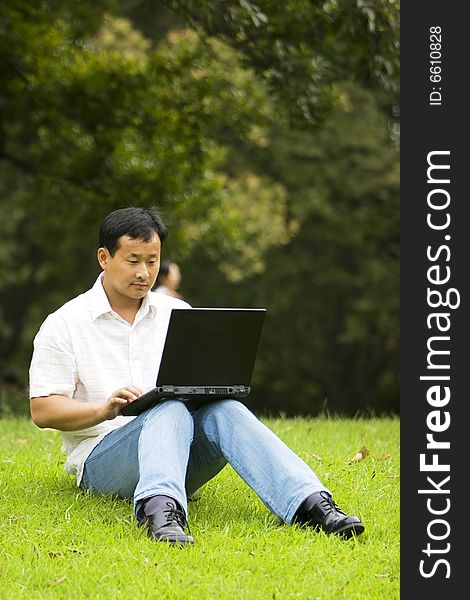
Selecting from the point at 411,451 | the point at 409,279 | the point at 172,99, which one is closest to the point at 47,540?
the point at 411,451

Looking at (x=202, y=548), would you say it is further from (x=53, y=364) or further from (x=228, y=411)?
(x=53, y=364)

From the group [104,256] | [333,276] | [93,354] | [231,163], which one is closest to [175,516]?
[93,354]

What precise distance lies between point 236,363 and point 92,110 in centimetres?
720

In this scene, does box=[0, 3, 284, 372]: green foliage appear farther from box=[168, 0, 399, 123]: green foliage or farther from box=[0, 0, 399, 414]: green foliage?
box=[168, 0, 399, 123]: green foliage

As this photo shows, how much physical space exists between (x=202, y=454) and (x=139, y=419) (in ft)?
1.08

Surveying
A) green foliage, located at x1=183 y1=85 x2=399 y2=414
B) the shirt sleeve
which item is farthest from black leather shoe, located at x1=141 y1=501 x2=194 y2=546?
green foliage, located at x1=183 y1=85 x2=399 y2=414

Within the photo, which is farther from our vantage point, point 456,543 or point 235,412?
point 235,412

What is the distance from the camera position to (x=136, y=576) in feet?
12.0

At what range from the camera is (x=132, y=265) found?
4523mm

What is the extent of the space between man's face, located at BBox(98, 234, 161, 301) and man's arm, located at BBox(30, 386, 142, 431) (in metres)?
0.49

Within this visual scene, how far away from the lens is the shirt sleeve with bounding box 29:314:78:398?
4.41 metres

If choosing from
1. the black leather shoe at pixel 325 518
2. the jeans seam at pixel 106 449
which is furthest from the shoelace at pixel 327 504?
the jeans seam at pixel 106 449

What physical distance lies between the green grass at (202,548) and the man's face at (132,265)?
897 mm

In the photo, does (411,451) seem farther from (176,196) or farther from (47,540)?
(176,196)
